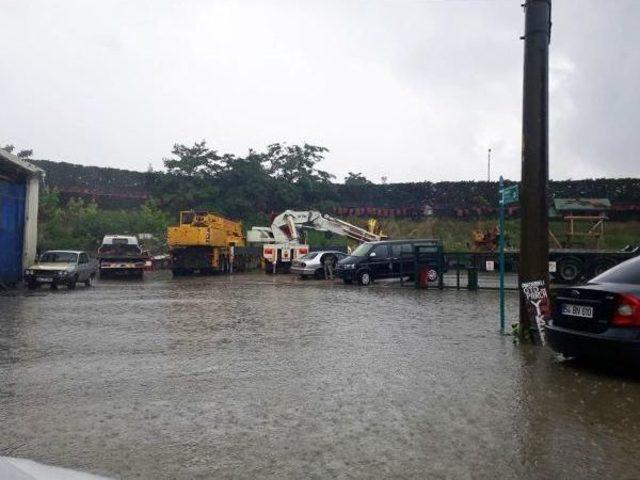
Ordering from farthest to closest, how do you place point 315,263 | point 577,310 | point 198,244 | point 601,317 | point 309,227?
1. point 309,227
2. point 198,244
3. point 315,263
4. point 577,310
5. point 601,317

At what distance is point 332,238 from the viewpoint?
34.4 metres

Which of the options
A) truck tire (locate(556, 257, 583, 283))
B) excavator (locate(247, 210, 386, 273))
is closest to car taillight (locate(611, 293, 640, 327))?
truck tire (locate(556, 257, 583, 283))

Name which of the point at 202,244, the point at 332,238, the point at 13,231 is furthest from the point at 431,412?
the point at 332,238

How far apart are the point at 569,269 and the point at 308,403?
17.4 m

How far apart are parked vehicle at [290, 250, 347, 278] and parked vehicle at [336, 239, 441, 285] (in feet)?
10.9

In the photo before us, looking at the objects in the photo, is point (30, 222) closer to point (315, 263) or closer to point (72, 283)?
point (72, 283)

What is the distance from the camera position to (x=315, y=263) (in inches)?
995

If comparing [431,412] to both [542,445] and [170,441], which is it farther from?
[170,441]

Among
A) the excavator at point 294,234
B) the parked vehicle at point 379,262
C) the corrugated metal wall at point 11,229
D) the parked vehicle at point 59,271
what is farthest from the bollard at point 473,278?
the corrugated metal wall at point 11,229

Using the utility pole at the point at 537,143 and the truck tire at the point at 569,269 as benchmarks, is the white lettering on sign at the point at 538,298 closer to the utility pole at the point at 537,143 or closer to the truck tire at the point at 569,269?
the utility pole at the point at 537,143

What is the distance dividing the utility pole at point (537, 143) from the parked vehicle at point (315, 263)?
17.1 metres

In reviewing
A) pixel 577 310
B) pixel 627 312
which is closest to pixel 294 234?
pixel 577 310

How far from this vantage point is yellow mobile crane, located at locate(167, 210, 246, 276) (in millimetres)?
27734

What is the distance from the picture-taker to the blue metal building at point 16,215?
20.6m
